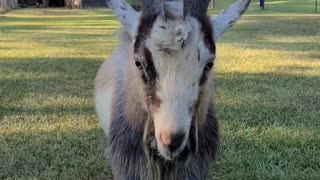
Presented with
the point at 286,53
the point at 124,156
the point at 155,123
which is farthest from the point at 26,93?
the point at 286,53

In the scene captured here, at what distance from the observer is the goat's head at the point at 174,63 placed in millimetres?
2746

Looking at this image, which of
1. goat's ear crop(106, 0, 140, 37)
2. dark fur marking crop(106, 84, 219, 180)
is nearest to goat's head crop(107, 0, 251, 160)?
goat's ear crop(106, 0, 140, 37)

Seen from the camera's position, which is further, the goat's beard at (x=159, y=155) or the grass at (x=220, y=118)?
the grass at (x=220, y=118)

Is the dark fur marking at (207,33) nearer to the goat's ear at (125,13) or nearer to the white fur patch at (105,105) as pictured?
the goat's ear at (125,13)

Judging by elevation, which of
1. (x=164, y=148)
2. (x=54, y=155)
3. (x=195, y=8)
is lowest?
(x=54, y=155)

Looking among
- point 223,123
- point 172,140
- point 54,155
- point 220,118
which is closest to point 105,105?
point 54,155

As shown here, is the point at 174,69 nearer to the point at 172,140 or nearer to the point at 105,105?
the point at 172,140

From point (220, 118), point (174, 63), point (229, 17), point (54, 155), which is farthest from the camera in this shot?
point (220, 118)

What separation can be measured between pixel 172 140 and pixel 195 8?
721 millimetres

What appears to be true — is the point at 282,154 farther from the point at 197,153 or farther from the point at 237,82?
the point at 237,82

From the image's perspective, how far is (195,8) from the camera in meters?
2.91

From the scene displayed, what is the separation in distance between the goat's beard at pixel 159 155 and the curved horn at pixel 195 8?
60cm

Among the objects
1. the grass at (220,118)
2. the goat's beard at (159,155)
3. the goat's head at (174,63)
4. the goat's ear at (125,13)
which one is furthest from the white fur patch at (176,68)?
the grass at (220,118)

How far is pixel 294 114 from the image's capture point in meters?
6.52
